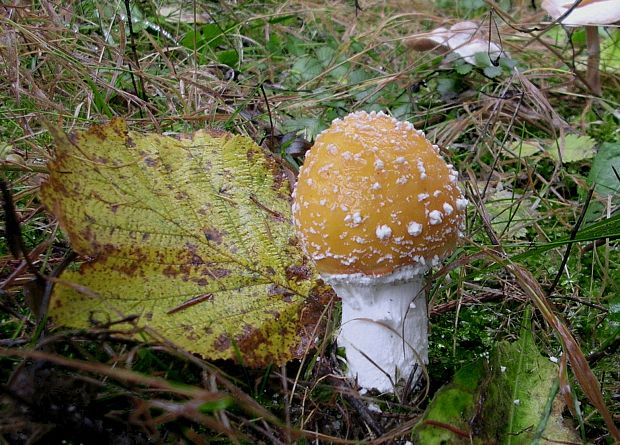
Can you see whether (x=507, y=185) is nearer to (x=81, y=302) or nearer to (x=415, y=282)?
(x=415, y=282)

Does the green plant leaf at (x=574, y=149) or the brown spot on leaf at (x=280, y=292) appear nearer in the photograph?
the brown spot on leaf at (x=280, y=292)

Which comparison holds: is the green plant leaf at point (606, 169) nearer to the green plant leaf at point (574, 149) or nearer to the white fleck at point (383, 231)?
the green plant leaf at point (574, 149)

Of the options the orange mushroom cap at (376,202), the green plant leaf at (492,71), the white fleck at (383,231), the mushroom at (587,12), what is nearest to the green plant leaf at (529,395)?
the orange mushroom cap at (376,202)

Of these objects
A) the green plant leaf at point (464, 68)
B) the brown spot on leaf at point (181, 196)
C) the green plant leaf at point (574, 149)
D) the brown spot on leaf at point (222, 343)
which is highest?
the brown spot on leaf at point (181, 196)

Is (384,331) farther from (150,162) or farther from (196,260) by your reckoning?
(150,162)

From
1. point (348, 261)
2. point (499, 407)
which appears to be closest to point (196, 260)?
point (348, 261)

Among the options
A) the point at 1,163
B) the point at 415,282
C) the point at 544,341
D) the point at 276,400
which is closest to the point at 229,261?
the point at 276,400
